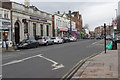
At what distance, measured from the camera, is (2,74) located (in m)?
6.95

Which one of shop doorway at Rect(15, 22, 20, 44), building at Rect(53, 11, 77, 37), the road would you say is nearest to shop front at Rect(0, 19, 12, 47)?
shop doorway at Rect(15, 22, 20, 44)

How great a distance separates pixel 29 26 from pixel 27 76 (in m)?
25.3

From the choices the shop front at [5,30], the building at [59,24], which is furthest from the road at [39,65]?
the building at [59,24]

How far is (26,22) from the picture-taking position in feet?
99.6

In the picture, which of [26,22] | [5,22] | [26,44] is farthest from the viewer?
[26,22]

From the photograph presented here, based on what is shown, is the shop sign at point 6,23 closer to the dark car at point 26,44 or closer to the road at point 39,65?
the dark car at point 26,44

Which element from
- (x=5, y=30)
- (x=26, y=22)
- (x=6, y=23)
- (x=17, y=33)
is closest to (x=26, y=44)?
(x=5, y=30)

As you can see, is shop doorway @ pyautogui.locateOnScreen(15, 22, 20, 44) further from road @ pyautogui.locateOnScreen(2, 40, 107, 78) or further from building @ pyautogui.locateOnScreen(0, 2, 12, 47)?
road @ pyautogui.locateOnScreen(2, 40, 107, 78)

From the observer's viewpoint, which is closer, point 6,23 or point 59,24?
point 6,23

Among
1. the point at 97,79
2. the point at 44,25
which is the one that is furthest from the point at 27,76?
the point at 44,25

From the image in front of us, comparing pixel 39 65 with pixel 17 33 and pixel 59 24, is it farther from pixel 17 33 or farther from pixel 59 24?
pixel 59 24

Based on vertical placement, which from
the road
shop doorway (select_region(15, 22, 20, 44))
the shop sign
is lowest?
the road

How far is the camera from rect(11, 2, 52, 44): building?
2734 centimetres

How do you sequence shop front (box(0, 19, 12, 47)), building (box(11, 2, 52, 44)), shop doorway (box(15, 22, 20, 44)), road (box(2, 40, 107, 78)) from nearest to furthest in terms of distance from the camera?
road (box(2, 40, 107, 78)), shop front (box(0, 19, 12, 47)), building (box(11, 2, 52, 44)), shop doorway (box(15, 22, 20, 44))
